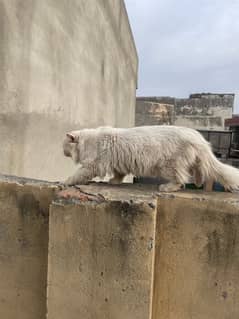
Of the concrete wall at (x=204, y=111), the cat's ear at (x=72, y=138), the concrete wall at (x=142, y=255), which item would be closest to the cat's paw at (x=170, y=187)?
the concrete wall at (x=142, y=255)

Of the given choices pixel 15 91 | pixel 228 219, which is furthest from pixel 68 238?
pixel 15 91

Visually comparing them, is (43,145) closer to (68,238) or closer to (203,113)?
(68,238)

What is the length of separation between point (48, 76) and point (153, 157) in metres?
2.43

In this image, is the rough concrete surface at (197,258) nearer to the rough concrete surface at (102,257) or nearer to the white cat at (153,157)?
the rough concrete surface at (102,257)

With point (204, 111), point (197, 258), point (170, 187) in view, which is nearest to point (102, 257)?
point (197, 258)

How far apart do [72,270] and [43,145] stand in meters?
2.44

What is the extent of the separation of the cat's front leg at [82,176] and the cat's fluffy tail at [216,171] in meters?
0.78

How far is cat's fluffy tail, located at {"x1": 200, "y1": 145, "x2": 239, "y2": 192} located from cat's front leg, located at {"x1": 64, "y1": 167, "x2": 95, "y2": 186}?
0.78 m

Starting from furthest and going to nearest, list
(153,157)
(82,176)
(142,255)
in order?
(82,176), (153,157), (142,255)

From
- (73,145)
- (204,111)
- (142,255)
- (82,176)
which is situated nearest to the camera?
(142,255)

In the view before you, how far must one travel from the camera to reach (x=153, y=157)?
1959mm

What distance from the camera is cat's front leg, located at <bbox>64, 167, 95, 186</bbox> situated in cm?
207

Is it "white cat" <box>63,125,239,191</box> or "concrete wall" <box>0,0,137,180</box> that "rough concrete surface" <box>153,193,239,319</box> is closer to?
"white cat" <box>63,125,239,191</box>

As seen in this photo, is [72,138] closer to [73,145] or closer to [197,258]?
[73,145]
